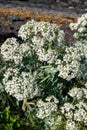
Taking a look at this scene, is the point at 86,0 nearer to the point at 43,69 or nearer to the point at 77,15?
the point at 77,15

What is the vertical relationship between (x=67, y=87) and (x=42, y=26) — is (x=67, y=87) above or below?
below

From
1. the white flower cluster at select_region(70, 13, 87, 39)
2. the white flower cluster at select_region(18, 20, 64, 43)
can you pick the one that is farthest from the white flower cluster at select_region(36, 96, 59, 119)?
the white flower cluster at select_region(70, 13, 87, 39)

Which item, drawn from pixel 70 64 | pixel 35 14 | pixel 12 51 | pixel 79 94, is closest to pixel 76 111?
pixel 79 94

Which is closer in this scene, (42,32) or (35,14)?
(42,32)

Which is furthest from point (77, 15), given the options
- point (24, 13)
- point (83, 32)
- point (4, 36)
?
point (83, 32)

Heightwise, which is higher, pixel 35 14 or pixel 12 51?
pixel 12 51

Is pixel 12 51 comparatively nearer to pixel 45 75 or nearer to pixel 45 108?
pixel 45 75
